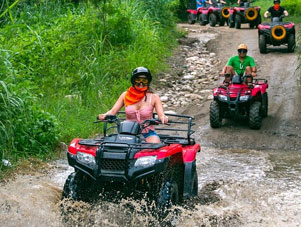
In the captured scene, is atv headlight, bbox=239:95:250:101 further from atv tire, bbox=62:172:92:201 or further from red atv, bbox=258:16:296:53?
red atv, bbox=258:16:296:53

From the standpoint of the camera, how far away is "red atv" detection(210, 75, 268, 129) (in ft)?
36.3

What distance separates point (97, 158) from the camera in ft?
17.7

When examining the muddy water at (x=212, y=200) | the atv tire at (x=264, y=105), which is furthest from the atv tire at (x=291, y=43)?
the muddy water at (x=212, y=200)

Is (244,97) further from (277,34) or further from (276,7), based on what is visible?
(276,7)

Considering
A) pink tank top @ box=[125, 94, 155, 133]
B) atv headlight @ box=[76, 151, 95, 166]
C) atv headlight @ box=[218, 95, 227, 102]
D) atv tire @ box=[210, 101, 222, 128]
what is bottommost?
atv tire @ box=[210, 101, 222, 128]

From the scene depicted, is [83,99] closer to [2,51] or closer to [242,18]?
[2,51]

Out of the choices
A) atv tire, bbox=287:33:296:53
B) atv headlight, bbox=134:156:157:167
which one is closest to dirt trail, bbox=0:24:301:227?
atv headlight, bbox=134:156:157:167

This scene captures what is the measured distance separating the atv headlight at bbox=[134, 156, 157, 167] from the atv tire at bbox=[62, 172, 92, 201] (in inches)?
24.0

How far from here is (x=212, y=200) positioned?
7.04m

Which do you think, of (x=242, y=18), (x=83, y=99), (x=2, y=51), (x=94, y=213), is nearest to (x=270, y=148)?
(x=83, y=99)

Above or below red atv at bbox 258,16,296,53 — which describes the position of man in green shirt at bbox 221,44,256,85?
above

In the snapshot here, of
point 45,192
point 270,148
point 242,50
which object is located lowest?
point 270,148

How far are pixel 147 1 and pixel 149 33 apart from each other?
251 centimetres

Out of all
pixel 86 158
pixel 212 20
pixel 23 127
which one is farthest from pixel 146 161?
pixel 212 20
